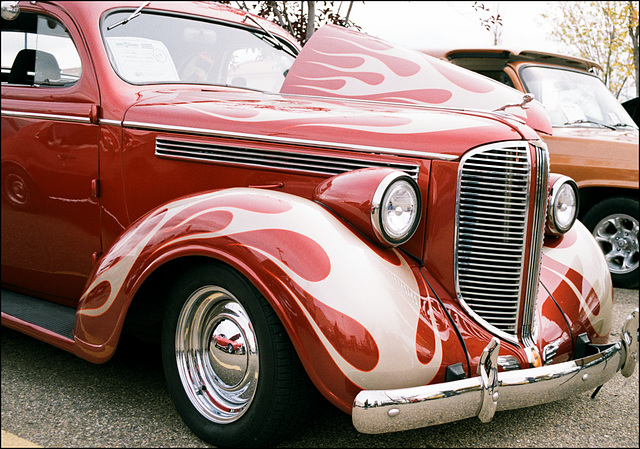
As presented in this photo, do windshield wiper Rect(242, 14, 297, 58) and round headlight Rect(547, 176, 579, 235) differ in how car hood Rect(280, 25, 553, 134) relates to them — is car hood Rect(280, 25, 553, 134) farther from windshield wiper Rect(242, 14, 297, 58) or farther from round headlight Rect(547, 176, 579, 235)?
windshield wiper Rect(242, 14, 297, 58)

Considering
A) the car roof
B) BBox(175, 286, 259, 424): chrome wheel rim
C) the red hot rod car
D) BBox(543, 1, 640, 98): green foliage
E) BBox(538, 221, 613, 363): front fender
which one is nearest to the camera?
the red hot rod car

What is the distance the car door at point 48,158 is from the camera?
3.25 meters

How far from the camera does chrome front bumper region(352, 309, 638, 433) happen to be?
2.06m

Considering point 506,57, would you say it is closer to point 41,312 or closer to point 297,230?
point 297,230

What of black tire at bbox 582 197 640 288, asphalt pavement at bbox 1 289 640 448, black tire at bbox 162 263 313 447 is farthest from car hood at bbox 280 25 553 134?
black tire at bbox 582 197 640 288

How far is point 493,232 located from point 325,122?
0.80m

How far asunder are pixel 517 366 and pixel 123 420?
64.4 inches

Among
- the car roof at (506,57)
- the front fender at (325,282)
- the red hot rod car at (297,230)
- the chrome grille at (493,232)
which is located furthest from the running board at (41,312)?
the car roof at (506,57)

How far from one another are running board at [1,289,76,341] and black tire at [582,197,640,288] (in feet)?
14.4

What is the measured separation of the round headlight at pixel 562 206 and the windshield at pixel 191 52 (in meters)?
1.79

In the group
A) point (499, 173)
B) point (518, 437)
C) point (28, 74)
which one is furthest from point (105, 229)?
point (518, 437)

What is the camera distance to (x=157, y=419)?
2.76 metres

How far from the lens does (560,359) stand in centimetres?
263

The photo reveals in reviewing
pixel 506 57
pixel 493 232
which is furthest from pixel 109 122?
pixel 506 57
